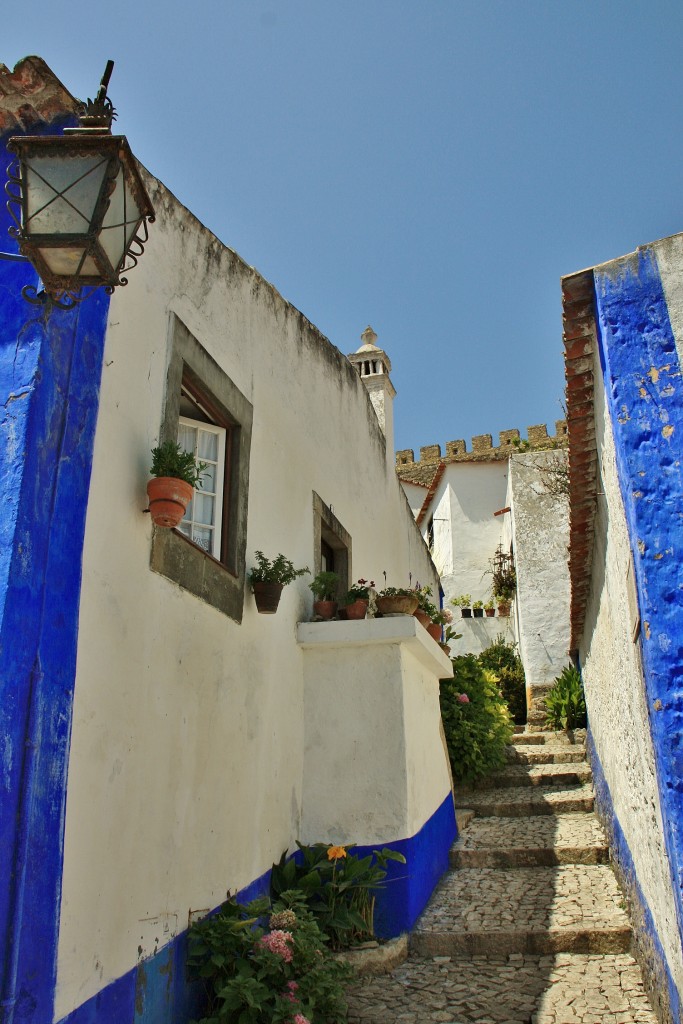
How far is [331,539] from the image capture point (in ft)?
27.8

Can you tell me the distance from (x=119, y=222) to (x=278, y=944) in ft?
12.0

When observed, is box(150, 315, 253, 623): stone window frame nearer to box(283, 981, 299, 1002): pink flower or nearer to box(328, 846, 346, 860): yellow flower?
box(328, 846, 346, 860): yellow flower

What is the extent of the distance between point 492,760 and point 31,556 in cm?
836

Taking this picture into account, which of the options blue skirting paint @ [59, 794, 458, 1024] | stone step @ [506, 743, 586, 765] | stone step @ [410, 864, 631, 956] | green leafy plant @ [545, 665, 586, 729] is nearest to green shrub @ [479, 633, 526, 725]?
green leafy plant @ [545, 665, 586, 729]

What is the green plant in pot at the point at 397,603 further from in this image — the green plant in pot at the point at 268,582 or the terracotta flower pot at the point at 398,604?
the green plant in pot at the point at 268,582

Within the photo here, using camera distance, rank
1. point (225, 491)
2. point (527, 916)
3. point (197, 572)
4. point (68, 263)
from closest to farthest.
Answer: point (68, 263)
point (197, 572)
point (225, 491)
point (527, 916)

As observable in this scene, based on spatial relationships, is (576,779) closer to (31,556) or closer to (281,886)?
(281,886)

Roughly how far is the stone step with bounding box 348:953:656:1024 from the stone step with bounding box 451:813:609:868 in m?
2.02

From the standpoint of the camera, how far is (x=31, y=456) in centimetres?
342

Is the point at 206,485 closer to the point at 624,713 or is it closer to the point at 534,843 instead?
the point at 624,713

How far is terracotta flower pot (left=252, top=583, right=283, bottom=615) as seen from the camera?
18.8 feet

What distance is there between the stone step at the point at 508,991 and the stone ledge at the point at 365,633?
7.70 ft

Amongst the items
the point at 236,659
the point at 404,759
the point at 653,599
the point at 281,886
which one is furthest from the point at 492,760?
the point at 653,599

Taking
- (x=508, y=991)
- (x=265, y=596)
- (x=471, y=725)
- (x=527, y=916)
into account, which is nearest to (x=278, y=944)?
(x=508, y=991)
